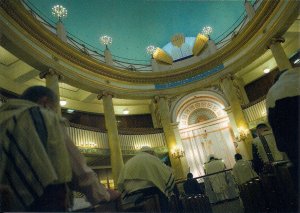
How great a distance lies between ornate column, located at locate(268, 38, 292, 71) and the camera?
1080 centimetres

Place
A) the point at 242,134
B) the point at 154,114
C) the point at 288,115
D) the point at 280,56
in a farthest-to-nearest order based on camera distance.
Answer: the point at 154,114 → the point at 242,134 → the point at 280,56 → the point at 288,115

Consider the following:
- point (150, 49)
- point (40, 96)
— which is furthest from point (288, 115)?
point (150, 49)

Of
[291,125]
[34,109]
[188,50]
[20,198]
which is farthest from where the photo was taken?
[188,50]

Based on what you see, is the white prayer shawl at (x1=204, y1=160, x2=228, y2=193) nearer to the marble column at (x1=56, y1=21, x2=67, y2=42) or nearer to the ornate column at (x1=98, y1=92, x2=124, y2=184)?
the ornate column at (x1=98, y1=92, x2=124, y2=184)

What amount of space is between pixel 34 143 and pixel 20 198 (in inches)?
14.3

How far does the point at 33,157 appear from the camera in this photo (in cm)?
161

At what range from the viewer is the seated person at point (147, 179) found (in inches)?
153

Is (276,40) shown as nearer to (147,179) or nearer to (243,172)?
(243,172)

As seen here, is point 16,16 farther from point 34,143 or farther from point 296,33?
point 296,33

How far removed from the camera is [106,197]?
78.0 inches

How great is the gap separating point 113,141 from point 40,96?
9690 millimetres

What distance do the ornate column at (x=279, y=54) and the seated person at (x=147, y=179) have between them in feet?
30.3

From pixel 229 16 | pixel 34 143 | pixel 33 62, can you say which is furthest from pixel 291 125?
pixel 229 16

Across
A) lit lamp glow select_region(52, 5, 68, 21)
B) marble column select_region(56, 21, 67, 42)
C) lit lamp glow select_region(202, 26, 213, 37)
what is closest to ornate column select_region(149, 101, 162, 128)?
lit lamp glow select_region(202, 26, 213, 37)
